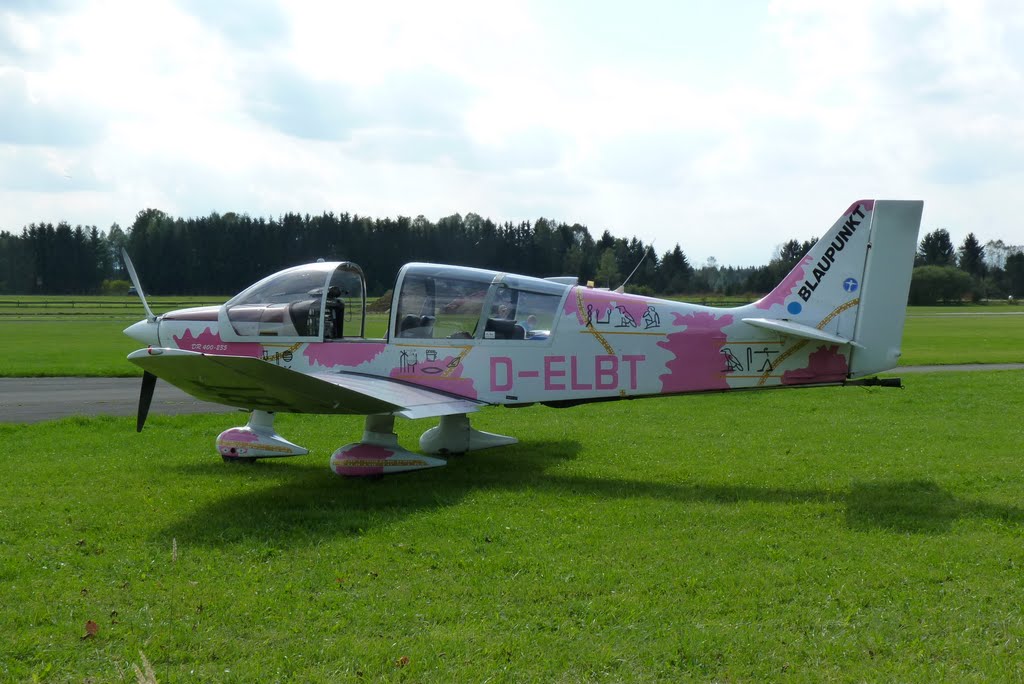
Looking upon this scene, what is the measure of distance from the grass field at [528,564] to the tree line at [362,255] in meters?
29.2

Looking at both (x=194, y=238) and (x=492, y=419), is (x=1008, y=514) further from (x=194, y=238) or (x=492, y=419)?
(x=194, y=238)

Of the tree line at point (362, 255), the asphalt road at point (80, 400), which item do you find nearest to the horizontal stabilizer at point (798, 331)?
the asphalt road at point (80, 400)

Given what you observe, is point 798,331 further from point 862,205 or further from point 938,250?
point 938,250

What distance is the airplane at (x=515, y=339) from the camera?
7.96m

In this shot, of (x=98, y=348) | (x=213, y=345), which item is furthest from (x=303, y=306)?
(x=98, y=348)

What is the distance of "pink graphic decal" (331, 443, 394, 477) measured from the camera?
802cm

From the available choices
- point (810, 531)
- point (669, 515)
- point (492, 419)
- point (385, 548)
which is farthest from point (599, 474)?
point (492, 419)

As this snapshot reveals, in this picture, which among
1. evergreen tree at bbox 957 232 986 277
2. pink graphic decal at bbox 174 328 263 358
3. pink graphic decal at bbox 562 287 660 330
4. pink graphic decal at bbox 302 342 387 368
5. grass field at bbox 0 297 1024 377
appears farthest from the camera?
evergreen tree at bbox 957 232 986 277

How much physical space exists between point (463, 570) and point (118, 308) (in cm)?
6346

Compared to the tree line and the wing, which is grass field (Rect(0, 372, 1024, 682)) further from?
the tree line

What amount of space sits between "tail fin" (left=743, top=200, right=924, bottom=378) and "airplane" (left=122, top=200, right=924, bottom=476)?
1cm

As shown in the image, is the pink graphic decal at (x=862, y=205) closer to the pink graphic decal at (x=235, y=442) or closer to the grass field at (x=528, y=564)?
the grass field at (x=528, y=564)

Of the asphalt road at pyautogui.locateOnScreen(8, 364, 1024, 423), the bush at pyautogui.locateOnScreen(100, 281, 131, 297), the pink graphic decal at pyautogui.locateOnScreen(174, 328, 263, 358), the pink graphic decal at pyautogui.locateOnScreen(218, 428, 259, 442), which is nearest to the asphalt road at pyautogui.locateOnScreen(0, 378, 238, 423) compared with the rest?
the asphalt road at pyautogui.locateOnScreen(8, 364, 1024, 423)

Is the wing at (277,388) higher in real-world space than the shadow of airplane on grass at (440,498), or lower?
higher
